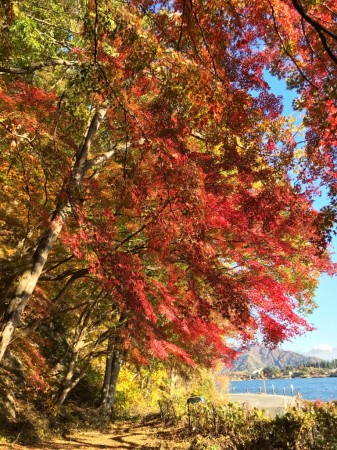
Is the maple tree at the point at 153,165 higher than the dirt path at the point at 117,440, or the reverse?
the maple tree at the point at 153,165

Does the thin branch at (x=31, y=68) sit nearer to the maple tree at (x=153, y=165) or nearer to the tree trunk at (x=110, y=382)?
the maple tree at (x=153, y=165)

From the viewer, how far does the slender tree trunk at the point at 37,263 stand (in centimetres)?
540

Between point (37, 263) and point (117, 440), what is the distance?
26.0 feet

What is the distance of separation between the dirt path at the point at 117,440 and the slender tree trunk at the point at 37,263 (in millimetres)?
4187

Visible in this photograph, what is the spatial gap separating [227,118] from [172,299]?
16.6 feet

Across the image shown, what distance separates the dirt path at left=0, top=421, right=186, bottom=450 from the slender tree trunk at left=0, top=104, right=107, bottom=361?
4187mm

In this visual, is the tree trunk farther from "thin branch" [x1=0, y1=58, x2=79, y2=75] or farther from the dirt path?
"thin branch" [x1=0, y1=58, x2=79, y2=75]

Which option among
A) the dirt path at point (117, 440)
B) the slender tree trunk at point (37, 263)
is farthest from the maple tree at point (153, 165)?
the dirt path at point (117, 440)

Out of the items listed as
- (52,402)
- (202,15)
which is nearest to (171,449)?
(52,402)

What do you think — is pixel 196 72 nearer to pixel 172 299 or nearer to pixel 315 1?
pixel 315 1

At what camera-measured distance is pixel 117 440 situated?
10922mm

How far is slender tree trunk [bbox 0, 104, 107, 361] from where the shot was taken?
213 inches

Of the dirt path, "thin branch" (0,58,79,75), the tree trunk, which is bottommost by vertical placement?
the dirt path

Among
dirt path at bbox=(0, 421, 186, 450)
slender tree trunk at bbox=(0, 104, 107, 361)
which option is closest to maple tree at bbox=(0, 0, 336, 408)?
slender tree trunk at bbox=(0, 104, 107, 361)
